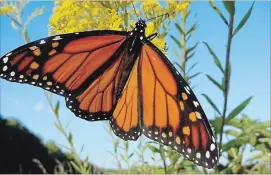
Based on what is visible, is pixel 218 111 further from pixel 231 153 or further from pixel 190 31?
pixel 231 153

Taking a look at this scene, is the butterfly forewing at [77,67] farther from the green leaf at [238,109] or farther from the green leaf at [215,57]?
the green leaf at [238,109]

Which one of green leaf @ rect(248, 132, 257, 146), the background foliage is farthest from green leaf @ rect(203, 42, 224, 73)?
green leaf @ rect(248, 132, 257, 146)

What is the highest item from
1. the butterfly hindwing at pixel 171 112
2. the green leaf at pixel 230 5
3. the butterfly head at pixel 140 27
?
the green leaf at pixel 230 5

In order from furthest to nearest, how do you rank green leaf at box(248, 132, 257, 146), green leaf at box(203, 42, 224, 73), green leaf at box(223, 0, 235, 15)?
green leaf at box(248, 132, 257, 146), green leaf at box(203, 42, 224, 73), green leaf at box(223, 0, 235, 15)

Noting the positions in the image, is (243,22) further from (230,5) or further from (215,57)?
(215,57)

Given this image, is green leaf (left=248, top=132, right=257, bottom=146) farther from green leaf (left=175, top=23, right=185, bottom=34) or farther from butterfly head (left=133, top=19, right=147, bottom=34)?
butterfly head (left=133, top=19, right=147, bottom=34)

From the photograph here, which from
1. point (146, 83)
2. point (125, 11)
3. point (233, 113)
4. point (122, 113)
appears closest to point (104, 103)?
point (122, 113)

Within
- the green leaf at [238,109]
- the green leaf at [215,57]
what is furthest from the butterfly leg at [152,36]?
the green leaf at [238,109]
